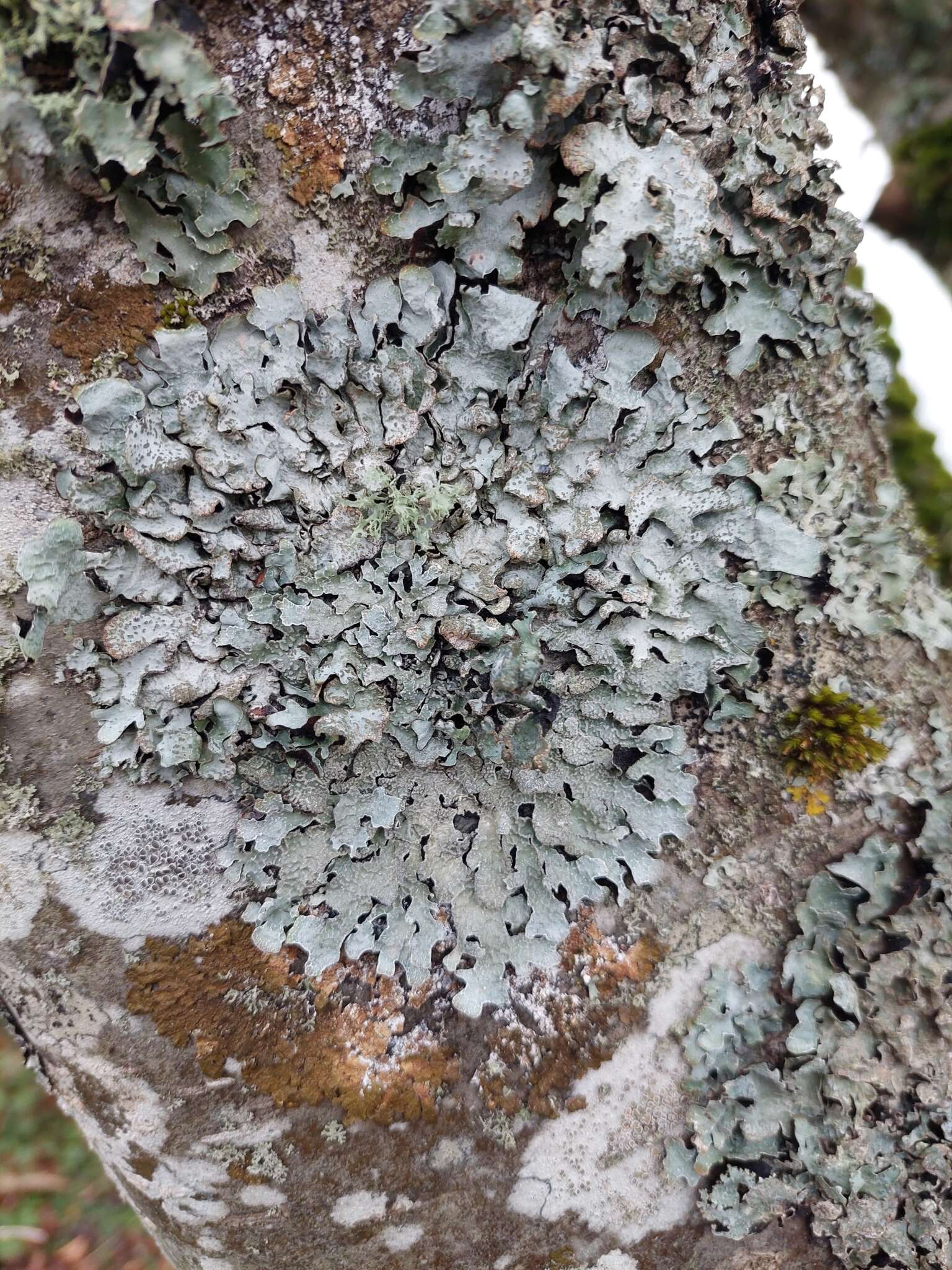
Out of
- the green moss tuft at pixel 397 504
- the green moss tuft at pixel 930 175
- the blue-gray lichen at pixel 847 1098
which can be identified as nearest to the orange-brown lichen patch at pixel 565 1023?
the blue-gray lichen at pixel 847 1098

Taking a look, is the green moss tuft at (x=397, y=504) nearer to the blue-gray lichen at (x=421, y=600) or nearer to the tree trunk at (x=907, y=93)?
the blue-gray lichen at (x=421, y=600)

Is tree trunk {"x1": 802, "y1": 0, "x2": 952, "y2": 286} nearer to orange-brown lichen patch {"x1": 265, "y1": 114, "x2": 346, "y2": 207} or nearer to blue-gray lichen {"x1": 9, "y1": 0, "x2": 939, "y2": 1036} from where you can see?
blue-gray lichen {"x1": 9, "y1": 0, "x2": 939, "y2": 1036}

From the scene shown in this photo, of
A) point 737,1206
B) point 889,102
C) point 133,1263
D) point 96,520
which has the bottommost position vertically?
point 133,1263

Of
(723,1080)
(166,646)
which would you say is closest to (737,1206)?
(723,1080)

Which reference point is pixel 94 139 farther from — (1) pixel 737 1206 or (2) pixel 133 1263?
(2) pixel 133 1263

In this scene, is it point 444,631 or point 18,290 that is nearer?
point 18,290

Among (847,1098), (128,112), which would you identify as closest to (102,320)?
(128,112)

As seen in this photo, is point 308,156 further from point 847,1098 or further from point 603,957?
point 847,1098

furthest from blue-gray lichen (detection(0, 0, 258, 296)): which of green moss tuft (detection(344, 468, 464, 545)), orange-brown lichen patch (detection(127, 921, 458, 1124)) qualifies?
orange-brown lichen patch (detection(127, 921, 458, 1124))
